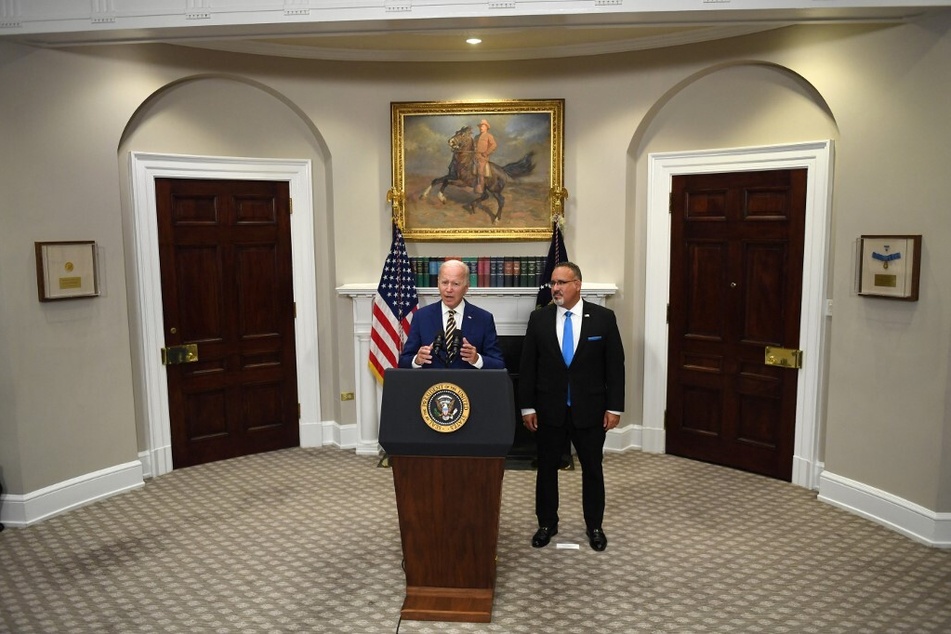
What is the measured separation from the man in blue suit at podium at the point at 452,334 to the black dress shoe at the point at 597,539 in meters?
1.33

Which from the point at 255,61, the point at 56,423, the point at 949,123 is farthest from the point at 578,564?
the point at 255,61

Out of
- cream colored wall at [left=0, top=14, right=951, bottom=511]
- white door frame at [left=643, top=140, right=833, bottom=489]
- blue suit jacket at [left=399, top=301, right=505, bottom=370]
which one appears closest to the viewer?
blue suit jacket at [left=399, top=301, right=505, bottom=370]

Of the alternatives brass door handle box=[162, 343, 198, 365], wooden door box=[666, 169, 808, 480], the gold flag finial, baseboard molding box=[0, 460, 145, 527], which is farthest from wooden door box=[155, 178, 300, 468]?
wooden door box=[666, 169, 808, 480]

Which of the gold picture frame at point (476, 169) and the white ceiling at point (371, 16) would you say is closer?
the white ceiling at point (371, 16)

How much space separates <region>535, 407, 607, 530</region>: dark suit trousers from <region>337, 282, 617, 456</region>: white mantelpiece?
2.07 m

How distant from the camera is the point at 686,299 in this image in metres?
6.58

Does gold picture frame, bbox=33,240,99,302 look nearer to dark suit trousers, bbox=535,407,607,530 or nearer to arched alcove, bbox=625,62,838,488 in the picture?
dark suit trousers, bbox=535,407,607,530

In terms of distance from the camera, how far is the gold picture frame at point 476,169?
263 inches

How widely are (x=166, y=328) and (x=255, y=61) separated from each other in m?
2.46

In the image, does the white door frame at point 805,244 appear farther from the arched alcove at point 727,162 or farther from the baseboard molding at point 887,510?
the baseboard molding at point 887,510

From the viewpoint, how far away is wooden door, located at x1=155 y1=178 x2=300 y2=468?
20.8 feet

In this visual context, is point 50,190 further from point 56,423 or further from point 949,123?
point 949,123

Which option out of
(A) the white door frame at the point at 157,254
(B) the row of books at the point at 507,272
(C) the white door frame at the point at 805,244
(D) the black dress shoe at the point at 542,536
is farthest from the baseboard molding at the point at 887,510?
(A) the white door frame at the point at 157,254

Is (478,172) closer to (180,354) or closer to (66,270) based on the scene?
(180,354)
